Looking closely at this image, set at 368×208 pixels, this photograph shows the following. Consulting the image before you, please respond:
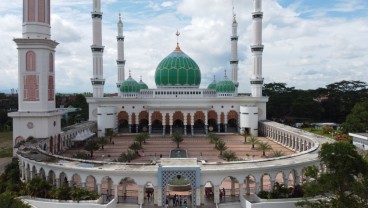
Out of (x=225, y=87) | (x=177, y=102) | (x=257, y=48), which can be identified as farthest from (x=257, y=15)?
(x=177, y=102)

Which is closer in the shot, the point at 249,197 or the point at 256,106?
the point at 249,197

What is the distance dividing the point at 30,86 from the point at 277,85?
4431cm

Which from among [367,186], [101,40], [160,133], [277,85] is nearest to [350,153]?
[367,186]

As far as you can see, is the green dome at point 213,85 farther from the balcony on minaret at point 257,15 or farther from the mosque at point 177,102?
the balcony on minaret at point 257,15

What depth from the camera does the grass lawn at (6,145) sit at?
31175mm

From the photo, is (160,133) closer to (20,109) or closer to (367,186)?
(20,109)

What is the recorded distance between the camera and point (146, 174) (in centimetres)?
1617

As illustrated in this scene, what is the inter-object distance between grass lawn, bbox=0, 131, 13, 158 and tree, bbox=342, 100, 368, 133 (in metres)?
28.8

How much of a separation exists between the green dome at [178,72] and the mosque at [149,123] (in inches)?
4.6

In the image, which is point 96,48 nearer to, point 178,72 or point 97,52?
point 97,52

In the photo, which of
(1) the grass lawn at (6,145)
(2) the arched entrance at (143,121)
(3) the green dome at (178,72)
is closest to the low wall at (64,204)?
(1) the grass lawn at (6,145)

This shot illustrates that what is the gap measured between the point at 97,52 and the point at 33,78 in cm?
1648

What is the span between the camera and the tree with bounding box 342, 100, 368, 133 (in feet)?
104

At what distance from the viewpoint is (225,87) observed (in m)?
43.8
